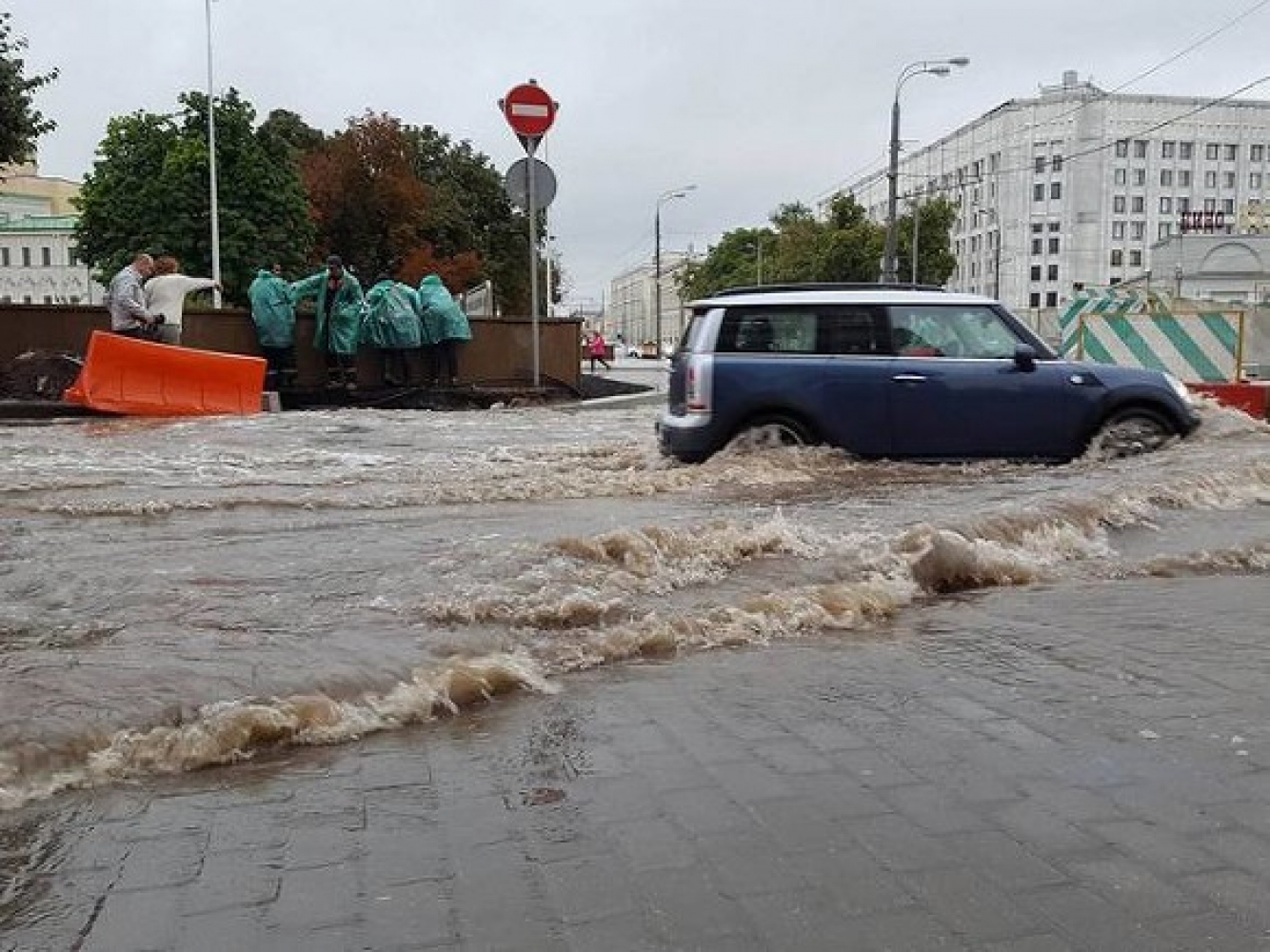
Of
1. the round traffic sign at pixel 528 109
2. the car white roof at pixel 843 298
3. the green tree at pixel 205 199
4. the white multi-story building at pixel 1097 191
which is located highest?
the white multi-story building at pixel 1097 191

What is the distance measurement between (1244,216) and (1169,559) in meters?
82.0

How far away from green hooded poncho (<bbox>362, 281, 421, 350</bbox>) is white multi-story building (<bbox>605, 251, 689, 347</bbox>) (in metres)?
106

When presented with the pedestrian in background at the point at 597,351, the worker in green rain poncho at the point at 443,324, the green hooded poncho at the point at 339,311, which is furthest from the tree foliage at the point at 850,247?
the green hooded poncho at the point at 339,311

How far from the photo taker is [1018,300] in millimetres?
124750

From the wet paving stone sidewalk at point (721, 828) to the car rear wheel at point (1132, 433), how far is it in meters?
5.62

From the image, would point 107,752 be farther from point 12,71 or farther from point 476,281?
point 476,281

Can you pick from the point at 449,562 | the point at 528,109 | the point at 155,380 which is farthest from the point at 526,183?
the point at 449,562

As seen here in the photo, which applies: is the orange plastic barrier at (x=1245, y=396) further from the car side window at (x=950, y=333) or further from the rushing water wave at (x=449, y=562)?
the car side window at (x=950, y=333)

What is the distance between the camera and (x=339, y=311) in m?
16.1

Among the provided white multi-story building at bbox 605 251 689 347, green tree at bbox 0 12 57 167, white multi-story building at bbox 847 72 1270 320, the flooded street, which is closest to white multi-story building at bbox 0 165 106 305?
white multi-story building at bbox 605 251 689 347

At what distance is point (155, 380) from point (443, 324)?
4.17 meters

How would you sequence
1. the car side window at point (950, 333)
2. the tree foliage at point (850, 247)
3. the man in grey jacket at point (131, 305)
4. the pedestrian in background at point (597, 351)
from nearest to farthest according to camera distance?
the car side window at point (950, 333) → the man in grey jacket at point (131, 305) → the pedestrian in background at point (597, 351) → the tree foliage at point (850, 247)

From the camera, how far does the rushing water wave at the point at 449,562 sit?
3861 mm

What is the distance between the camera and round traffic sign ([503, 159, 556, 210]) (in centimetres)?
1506
